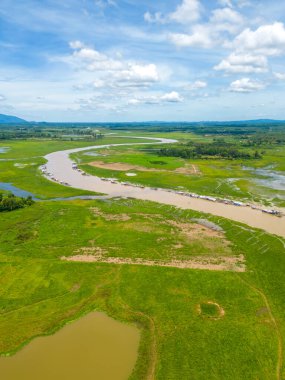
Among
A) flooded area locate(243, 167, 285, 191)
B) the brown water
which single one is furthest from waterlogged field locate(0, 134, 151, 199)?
flooded area locate(243, 167, 285, 191)

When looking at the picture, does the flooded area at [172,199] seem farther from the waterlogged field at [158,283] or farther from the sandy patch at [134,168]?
the sandy patch at [134,168]

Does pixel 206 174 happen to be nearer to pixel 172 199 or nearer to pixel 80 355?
pixel 172 199

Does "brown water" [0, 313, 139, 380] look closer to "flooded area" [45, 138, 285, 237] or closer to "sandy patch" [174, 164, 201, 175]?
"flooded area" [45, 138, 285, 237]

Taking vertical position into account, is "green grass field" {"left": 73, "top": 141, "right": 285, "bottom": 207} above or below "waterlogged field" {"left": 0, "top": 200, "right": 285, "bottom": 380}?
above

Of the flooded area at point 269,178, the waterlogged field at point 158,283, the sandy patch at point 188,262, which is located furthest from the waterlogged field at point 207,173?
the sandy patch at point 188,262

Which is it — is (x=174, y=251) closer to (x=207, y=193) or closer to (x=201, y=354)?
(x=201, y=354)

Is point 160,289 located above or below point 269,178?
below

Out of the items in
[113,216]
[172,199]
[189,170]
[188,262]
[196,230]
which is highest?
[189,170]

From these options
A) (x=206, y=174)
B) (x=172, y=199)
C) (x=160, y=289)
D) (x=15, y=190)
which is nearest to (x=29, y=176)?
(x=15, y=190)
